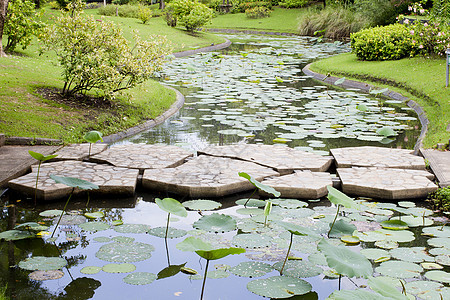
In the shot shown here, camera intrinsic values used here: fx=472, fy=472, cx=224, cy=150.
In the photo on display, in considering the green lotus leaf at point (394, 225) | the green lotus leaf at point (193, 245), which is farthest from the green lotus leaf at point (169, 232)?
the green lotus leaf at point (394, 225)

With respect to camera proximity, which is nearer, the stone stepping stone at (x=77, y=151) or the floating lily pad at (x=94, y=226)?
the floating lily pad at (x=94, y=226)

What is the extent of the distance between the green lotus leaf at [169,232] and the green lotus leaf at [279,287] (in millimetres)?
1138

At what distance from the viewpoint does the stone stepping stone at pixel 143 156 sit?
246 inches

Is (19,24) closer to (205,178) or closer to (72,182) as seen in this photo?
(205,178)

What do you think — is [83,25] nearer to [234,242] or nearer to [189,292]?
[234,242]

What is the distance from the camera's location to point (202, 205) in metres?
5.16

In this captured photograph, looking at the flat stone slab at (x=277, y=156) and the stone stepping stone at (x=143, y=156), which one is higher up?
the flat stone slab at (x=277, y=156)

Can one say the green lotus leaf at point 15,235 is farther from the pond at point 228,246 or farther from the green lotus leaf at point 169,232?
the green lotus leaf at point 169,232

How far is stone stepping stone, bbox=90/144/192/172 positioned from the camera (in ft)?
20.5

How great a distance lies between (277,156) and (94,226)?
9.82 feet

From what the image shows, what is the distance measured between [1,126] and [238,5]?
4134 cm

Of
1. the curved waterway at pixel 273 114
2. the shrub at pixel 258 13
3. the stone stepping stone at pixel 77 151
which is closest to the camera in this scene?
the stone stepping stone at pixel 77 151

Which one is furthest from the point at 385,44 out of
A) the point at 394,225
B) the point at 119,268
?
the point at 119,268

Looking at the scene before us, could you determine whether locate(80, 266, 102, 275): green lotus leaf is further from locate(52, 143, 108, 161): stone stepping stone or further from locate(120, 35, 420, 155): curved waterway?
locate(120, 35, 420, 155): curved waterway
